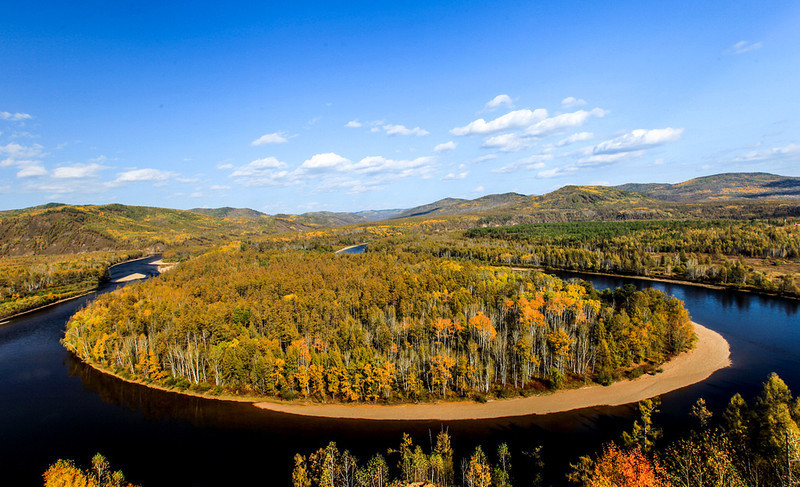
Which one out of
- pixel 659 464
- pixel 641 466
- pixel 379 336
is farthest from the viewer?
pixel 379 336

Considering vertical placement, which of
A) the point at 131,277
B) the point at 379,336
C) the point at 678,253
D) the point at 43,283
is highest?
the point at 43,283

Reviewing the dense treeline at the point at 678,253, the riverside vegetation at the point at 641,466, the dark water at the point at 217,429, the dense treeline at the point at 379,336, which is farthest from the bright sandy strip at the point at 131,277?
the riverside vegetation at the point at 641,466

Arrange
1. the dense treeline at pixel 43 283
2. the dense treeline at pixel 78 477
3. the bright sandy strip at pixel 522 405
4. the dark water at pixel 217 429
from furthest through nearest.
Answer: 1. the dense treeline at pixel 43 283
2. the bright sandy strip at pixel 522 405
3. the dark water at pixel 217 429
4. the dense treeline at pixel 78 477

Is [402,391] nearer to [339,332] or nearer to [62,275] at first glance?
[339,332]

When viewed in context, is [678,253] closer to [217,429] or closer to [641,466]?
[641,466]

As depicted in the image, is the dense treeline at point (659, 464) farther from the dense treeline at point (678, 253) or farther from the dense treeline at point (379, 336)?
the dense treeline at point (678, 253)

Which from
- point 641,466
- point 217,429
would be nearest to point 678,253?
point 641,466

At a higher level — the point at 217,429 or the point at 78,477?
the point at 78,477
